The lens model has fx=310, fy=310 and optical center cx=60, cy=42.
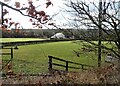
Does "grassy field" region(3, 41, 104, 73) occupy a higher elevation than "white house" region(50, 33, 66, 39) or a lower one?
lower

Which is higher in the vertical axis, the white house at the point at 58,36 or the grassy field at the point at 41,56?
the white house at the point at 58,36

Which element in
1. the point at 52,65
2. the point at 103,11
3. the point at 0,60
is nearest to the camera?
the point at 103,11

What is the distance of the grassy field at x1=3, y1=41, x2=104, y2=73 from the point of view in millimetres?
2887

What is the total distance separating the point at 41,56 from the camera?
3148 millimetres

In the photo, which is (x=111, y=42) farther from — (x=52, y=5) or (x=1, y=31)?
(x=1, y=31)

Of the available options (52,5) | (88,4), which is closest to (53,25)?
(52,5)

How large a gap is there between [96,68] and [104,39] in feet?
1.21

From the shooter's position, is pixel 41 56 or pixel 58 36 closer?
pixel 58 36

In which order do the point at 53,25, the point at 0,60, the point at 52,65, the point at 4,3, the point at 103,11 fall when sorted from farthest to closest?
the point at 52,65
the point at 0,60
the point at 53,25
the point at 103,11
the point at 4,3

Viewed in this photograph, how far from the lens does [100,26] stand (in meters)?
2.61

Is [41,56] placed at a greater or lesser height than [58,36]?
lesser

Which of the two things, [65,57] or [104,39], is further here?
[65,57]

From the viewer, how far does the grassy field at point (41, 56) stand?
9.47 feet

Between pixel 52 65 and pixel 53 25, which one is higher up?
pixel 53 25
